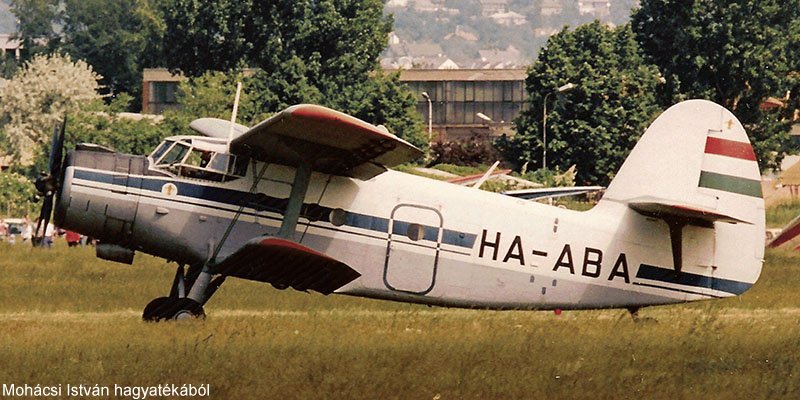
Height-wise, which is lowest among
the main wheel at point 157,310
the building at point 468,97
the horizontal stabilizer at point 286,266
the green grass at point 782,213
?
the building at point 468,97

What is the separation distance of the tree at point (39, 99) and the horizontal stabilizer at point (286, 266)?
237 ft

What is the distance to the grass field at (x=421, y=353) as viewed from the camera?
14859 millimetres

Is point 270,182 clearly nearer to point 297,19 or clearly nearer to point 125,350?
point 125,350

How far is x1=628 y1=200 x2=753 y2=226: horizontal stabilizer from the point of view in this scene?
19.1 meters

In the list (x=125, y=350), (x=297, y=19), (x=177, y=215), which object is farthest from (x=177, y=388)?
(x=297, y=19)

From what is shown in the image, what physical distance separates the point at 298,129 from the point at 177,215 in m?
2.11

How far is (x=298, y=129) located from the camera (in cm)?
1784

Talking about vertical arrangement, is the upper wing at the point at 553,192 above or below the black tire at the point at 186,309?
above

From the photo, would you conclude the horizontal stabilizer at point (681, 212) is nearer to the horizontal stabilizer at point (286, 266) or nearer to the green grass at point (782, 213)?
the horizontal stabilizer at point (286, 266)

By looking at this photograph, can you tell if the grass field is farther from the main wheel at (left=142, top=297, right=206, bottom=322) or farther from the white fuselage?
the white fuselage

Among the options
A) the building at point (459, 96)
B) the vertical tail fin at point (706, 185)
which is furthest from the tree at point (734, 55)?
the vertical tail fin at point (706, 185)

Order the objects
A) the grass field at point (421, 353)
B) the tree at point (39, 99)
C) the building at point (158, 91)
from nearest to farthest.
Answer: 1. the grass field at point (421, 353)
2. the tree at point (39, 99)
3. the building at point (158, 91)

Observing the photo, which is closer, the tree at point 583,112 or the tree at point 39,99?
the tree at point 583,112

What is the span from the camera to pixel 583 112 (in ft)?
240
